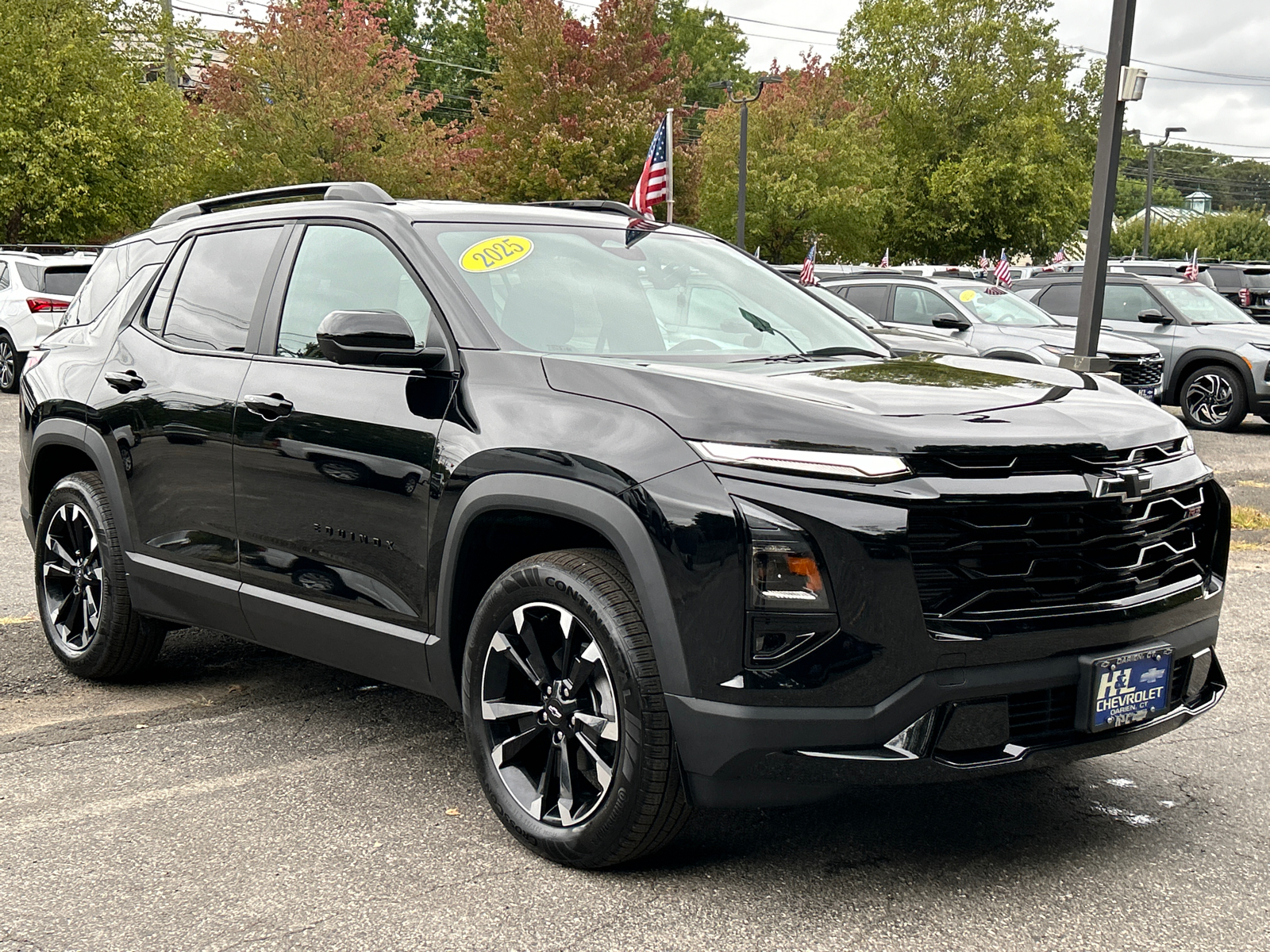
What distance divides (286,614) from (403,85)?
33.0 metres

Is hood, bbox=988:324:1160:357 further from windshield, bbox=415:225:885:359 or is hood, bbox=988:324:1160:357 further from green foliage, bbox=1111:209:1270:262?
green foliage, bbox=1111:209:1270:262

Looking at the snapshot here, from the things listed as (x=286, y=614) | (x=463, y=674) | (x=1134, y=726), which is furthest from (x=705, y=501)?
(x=286, y=614)

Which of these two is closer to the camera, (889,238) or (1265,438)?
(1265,438)

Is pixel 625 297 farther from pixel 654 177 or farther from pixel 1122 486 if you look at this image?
pixel 654 177

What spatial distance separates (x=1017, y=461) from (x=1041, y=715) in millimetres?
624

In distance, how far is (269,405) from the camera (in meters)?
4.27

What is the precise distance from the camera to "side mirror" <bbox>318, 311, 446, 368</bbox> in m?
3.76

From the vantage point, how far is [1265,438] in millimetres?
15055

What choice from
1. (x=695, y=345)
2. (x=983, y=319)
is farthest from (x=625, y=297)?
(x=983, y=319)

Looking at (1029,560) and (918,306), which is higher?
(1029,560)

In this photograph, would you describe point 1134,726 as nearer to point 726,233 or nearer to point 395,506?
point 395,506

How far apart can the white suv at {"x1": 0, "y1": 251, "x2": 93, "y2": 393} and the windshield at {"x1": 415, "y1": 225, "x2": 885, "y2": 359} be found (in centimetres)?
1416

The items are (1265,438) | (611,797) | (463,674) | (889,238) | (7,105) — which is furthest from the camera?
(889,238)

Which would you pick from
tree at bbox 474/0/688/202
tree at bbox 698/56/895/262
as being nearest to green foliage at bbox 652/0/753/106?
tree at bbox 698/56/895/262
